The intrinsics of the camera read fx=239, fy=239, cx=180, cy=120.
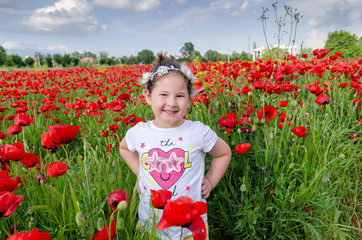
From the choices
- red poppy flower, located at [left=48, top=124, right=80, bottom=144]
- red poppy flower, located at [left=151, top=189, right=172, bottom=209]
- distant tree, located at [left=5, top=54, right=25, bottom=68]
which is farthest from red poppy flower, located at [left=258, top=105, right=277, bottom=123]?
distant tree, located at [left=5, top=54, right=25, bottom=68]

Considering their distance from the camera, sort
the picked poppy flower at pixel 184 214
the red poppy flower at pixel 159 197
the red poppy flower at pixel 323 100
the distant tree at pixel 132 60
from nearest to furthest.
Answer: the picked poppy flower at pixel 184 214 < the red poppy flower at pixel 159 197 < the red poppy flower at pixel 323 100 < the distant tree at pixel 132 60

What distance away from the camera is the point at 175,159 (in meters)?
1.27

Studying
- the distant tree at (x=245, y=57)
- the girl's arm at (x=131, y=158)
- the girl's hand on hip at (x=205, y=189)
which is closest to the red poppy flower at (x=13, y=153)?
the girl's arm at (x=131, y=158)

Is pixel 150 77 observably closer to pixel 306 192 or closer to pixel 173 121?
pixel 173 121

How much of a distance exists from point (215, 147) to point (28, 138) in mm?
2521

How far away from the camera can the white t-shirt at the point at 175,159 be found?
1.27 metres

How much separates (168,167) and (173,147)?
109 mm

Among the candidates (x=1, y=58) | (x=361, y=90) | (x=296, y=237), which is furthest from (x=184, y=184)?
(x=1, y=58)

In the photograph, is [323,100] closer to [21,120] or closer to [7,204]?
[7,204]

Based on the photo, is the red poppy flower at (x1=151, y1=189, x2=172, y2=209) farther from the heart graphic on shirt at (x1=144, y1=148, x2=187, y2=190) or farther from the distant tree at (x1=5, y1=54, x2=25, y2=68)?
the distant tree at (x1=5, y1=54, x2=25, y2=68)

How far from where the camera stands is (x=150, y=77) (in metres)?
1.32

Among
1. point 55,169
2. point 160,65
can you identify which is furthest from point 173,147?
point 55,169

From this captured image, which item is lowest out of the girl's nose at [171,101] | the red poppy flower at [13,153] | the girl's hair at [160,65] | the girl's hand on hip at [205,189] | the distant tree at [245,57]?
the girl's hand on hip at [205,189]

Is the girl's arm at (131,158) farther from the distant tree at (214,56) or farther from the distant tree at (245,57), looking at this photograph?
the distant tree at (245,57)
